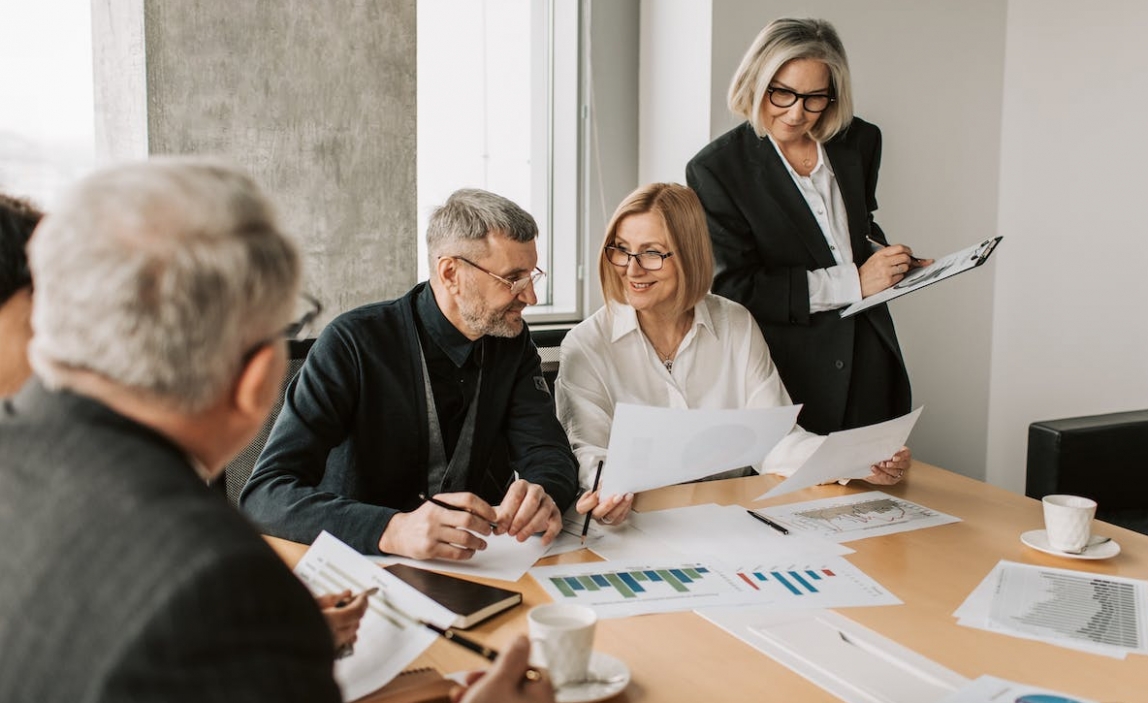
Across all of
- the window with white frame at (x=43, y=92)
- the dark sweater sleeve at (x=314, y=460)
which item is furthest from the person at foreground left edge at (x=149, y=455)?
the window with white frame at (x=43, y=92)

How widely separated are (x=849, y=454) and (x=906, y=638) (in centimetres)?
59

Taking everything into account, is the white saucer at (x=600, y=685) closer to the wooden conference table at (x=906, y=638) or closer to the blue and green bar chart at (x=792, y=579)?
the wooden conference table at (x=906, y=638)

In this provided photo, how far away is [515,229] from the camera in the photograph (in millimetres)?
1965

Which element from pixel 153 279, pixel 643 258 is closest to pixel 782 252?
pixel 643 258

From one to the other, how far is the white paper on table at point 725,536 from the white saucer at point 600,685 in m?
0.43

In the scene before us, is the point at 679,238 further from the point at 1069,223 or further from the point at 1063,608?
the point at 1069,223

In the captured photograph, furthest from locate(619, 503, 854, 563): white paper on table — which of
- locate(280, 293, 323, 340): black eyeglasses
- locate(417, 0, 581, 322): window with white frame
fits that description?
locate(417, 0, 581, 322): window with white frame

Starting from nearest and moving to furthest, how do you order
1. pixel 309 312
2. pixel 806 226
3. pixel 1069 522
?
pixel 1069 522
pixel 806 226
pixel 309 312

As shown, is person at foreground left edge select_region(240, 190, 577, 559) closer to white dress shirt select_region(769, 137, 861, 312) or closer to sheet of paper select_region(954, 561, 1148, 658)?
sheet of paper select_region(954, 561, 1148, 658)

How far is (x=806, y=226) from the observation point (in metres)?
2.62

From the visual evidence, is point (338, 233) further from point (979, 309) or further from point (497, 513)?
point (979, 309)

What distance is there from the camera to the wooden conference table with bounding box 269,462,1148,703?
115cm

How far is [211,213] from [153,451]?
0.58ft

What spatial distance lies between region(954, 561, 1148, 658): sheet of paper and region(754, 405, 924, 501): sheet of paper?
343mm
